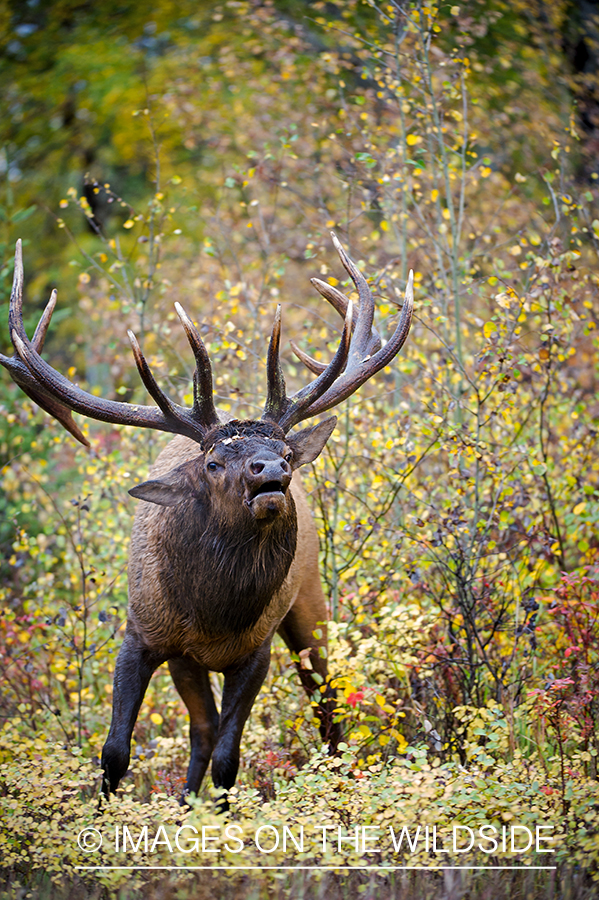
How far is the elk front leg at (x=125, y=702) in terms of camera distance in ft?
13.5

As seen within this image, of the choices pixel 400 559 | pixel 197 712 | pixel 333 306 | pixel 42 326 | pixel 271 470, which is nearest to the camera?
pixel 271 470

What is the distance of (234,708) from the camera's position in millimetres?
4371

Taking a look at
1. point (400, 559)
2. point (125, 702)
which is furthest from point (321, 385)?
point (400, 559)

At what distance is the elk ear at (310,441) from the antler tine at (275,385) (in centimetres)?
16

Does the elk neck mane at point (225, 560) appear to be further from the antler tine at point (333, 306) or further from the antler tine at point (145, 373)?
the antler tine at point (333, 306)

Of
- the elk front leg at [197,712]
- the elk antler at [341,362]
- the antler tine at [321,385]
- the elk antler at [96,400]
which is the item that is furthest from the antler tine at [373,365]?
the elk front leg at [197,712]

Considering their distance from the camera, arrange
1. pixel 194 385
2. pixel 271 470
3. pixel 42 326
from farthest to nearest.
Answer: pixel 42 326, pixel 194 385, pixel 271 470

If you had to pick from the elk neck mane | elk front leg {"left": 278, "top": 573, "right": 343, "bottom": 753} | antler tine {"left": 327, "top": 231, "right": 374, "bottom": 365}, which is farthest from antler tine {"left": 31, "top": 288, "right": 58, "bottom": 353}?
elk front leg {"left": 278, "top": 573, "right": 343, "bottom": 753}

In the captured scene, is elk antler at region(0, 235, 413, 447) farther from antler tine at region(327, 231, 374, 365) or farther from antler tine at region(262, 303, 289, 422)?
antler tine at region(327, 231, 374, 365)

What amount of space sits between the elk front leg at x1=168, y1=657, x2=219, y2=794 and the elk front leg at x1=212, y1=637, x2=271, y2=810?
37 centimetres

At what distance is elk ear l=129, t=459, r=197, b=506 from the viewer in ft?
13.6

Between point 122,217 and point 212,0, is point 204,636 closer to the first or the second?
point 212,0

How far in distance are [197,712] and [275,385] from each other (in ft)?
6.35

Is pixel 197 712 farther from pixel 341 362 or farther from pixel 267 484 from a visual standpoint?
pixel 341 362
